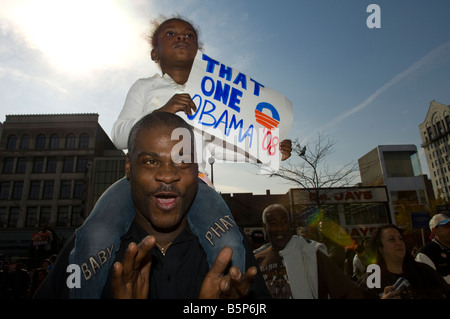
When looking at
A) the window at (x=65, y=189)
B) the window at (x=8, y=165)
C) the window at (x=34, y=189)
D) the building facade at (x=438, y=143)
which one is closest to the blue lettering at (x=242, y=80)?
the window at (x=65, y=189)

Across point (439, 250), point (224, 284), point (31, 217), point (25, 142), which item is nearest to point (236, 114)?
point (224, 284)

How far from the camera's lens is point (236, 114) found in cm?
238

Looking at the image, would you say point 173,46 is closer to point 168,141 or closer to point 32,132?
point 168,141

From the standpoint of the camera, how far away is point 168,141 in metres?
1.62

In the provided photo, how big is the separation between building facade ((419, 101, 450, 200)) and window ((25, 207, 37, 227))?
102 metres

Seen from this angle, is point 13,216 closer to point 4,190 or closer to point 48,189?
point 4,190

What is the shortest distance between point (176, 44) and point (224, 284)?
2.02m

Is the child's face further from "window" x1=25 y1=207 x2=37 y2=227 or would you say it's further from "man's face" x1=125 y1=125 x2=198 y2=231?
"window" x1=25 y1=207 x2=37 y2=227

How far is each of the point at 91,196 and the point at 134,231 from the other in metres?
38.3

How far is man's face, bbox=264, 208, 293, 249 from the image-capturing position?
395 centimetres

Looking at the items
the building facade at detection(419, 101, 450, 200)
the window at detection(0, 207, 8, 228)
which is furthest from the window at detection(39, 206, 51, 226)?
the building facade at detection(419, 101, 450, 200)

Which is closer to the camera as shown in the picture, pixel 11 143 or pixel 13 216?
pixel 13 216

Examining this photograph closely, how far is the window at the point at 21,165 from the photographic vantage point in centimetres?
3747
